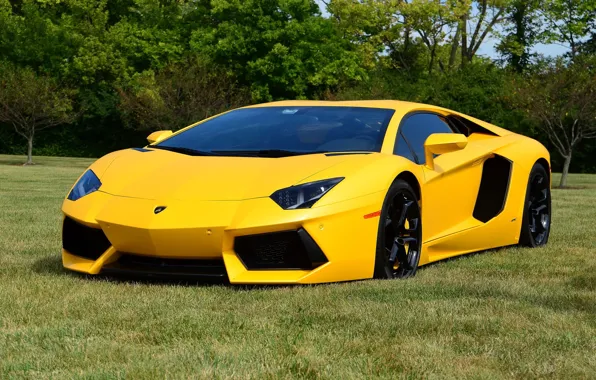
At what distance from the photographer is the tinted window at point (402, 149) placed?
620cm

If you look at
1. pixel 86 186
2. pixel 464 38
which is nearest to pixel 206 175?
pixel 86 186

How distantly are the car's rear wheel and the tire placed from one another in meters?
2.06

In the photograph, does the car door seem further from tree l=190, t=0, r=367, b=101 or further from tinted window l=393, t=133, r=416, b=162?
tree l=190, t=0, r=367, b=101

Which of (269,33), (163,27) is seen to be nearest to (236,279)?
(269,33)

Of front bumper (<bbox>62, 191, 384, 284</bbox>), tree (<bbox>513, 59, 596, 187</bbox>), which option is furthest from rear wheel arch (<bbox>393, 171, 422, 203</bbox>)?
tree (<bbox>513, 59, 596, 187</bbox>)

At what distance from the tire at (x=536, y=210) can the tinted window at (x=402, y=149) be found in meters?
1.86

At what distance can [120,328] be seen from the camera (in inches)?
158

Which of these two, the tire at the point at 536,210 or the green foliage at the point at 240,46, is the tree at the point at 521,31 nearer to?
the green foliage at the point at 240,46

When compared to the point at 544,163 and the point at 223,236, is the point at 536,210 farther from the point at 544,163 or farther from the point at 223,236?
the point at 223,236

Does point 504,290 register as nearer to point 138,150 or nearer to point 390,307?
point 390,307

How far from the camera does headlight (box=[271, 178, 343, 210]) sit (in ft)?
17.1

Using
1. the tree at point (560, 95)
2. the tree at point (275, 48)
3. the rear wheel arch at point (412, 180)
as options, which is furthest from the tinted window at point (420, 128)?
the tree at point (275, 48)

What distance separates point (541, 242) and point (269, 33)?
38946 millimetres

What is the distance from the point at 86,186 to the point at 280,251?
1.48m
